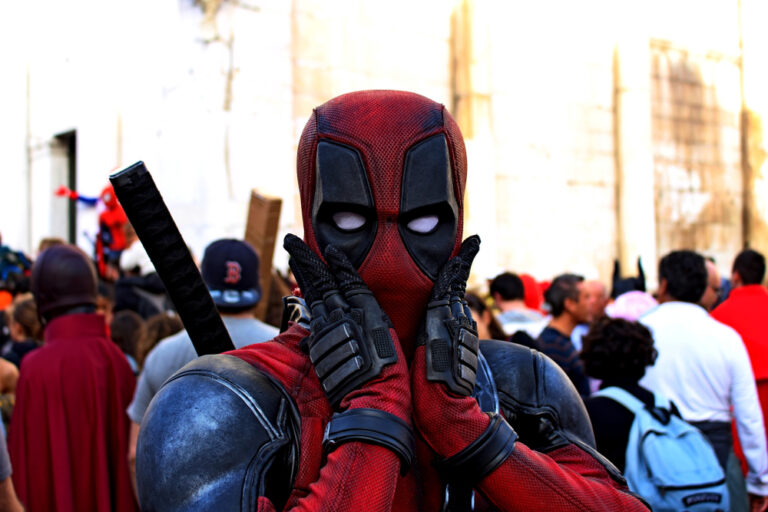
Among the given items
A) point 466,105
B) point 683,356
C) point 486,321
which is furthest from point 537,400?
point 466,105

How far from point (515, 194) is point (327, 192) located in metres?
12.1

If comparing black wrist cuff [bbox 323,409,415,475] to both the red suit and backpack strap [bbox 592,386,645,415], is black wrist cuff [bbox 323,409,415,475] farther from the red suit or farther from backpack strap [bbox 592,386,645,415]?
the red suit

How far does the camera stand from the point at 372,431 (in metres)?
1.65

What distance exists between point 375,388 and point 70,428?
3005 millimetres

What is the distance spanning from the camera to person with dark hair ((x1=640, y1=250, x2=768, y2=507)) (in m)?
4.45

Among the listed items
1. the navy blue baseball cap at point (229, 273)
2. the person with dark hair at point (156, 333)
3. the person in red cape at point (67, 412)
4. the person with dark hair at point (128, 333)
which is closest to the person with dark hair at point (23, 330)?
the person with dark hair at point (128, 333)

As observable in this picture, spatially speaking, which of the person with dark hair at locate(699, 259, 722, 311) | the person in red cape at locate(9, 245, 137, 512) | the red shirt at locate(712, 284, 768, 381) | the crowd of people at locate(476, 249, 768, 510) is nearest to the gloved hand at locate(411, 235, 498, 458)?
the crowd of people at locate(476, 249, 768, 510)

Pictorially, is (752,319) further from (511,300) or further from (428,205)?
(428,205)

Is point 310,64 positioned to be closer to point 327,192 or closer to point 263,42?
point 263,42

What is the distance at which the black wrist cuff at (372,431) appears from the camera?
166cm

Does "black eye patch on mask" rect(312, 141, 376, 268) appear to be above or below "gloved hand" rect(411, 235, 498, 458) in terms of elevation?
above

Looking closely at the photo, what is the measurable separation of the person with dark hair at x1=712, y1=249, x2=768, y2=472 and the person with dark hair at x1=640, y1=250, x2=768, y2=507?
749 mm

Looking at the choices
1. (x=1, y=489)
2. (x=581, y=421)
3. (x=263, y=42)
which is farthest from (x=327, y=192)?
(x=263, y=42)

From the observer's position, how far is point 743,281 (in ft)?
18.8
